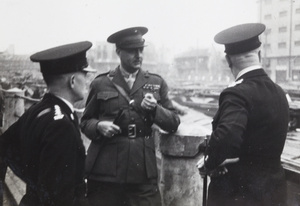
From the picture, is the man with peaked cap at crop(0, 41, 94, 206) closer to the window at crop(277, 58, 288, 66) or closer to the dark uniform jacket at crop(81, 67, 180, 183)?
the dark uniform jacket at crop(81, 67, 180, 183)

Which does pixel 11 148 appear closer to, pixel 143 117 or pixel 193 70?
pixel 143 117

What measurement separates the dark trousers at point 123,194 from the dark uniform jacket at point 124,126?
69 millimetres

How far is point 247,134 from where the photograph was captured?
2172 millimetres

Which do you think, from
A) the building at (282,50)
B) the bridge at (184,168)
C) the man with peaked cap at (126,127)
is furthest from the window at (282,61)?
the man with peaked cap at (126,127)

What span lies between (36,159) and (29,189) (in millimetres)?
271

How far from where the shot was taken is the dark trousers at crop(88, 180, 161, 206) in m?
2.83

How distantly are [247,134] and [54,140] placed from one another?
1.29 meters

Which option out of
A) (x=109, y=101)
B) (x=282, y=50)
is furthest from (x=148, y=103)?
(x=282, y=50)

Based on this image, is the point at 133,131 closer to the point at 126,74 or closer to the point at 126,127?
the point at 126,127

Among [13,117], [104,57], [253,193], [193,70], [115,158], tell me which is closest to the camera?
[253,193]

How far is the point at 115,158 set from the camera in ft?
9.61

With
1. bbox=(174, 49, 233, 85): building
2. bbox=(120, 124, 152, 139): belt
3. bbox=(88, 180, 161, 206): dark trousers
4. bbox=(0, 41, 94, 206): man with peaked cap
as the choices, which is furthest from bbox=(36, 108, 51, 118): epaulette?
bbox=(174, 49, 233, 85): building

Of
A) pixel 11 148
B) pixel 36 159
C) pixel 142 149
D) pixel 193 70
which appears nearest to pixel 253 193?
pixel 142 149

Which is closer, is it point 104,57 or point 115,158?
point 115,158
